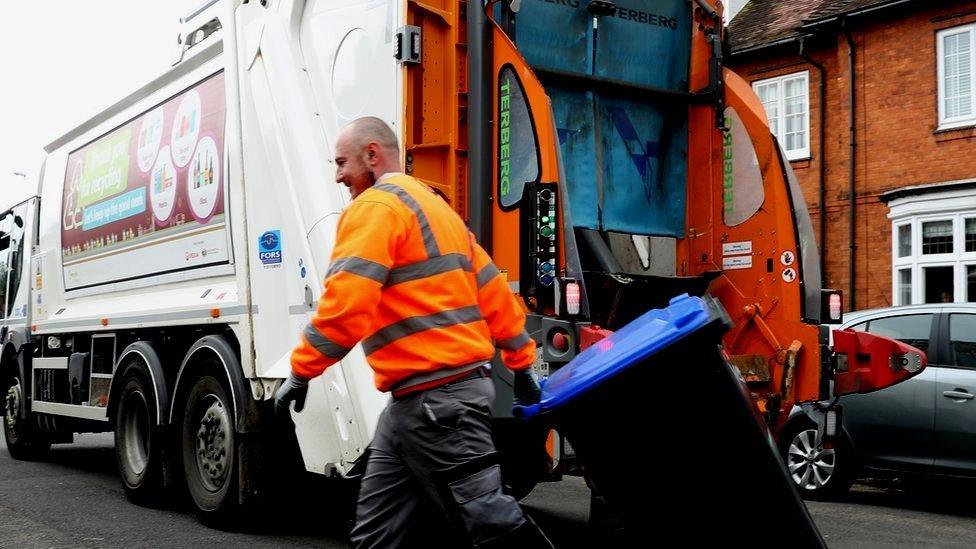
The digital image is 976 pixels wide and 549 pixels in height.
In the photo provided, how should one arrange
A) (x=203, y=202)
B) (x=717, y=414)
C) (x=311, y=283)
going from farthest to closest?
(x=203, y=202), (x=311, y=283), (x=717, y=414)

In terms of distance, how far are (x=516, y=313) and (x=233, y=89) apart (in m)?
3.28

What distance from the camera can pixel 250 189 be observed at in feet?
20.0

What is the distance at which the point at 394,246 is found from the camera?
10.9ft

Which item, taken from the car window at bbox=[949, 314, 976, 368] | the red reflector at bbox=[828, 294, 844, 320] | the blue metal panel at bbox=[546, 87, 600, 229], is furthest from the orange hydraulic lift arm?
the car window at bbox=[949, 314, 976, 368]

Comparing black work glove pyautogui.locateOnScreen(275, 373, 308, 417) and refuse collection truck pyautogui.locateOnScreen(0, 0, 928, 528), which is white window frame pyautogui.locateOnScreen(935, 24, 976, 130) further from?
black work glove pyautogui.locateOnScreen(275, 373, 308, 417)

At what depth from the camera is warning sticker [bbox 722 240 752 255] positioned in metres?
6.27

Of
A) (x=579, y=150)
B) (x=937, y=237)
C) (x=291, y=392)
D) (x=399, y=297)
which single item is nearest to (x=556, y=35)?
(x=579, y=150)

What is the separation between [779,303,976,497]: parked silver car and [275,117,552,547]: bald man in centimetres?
490

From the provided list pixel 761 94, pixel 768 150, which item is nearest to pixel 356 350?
pixel 768 150

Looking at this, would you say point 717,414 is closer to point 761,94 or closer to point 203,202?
point 203,202

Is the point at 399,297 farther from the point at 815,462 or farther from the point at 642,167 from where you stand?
the point at 815,462

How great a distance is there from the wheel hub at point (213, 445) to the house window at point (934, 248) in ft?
Result: 40.4

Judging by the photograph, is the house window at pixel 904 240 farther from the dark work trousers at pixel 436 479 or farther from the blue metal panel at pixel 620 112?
the dark work trousers at pixel 436 479

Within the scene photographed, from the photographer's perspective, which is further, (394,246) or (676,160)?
(676,160)
